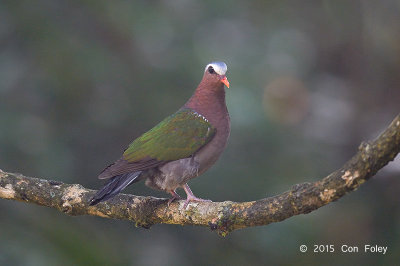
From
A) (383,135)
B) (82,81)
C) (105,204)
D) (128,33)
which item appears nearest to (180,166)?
(105,204)

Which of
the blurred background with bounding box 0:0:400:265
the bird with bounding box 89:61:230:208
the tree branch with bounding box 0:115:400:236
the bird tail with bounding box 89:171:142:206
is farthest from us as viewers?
the blurred background with bounding box 0:0:400:265

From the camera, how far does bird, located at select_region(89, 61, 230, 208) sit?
4.09 m

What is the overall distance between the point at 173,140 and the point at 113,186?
0.57 meters

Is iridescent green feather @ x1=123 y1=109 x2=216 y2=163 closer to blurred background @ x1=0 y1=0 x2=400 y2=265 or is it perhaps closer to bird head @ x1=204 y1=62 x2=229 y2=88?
bird head @ x1=204 y1=62 x2=229 y2=88

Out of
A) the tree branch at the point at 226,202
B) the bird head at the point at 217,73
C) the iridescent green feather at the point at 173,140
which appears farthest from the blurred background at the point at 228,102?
the bird head at the point at 217,73

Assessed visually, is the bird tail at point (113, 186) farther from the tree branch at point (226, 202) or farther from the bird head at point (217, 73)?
the bird head at point (217, 73)

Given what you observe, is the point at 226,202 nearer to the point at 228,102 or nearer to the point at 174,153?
the point at 174,153

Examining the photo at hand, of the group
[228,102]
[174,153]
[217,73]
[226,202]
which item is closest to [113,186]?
[174,153]

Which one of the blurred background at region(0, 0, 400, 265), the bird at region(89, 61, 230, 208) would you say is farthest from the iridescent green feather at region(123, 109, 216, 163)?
the blurred background at region(0, 0, 400, 265)

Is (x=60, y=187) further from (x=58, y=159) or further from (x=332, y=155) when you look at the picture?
(x=332, y=155)

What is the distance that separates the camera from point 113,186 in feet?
12.6

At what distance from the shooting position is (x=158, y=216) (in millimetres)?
3906
